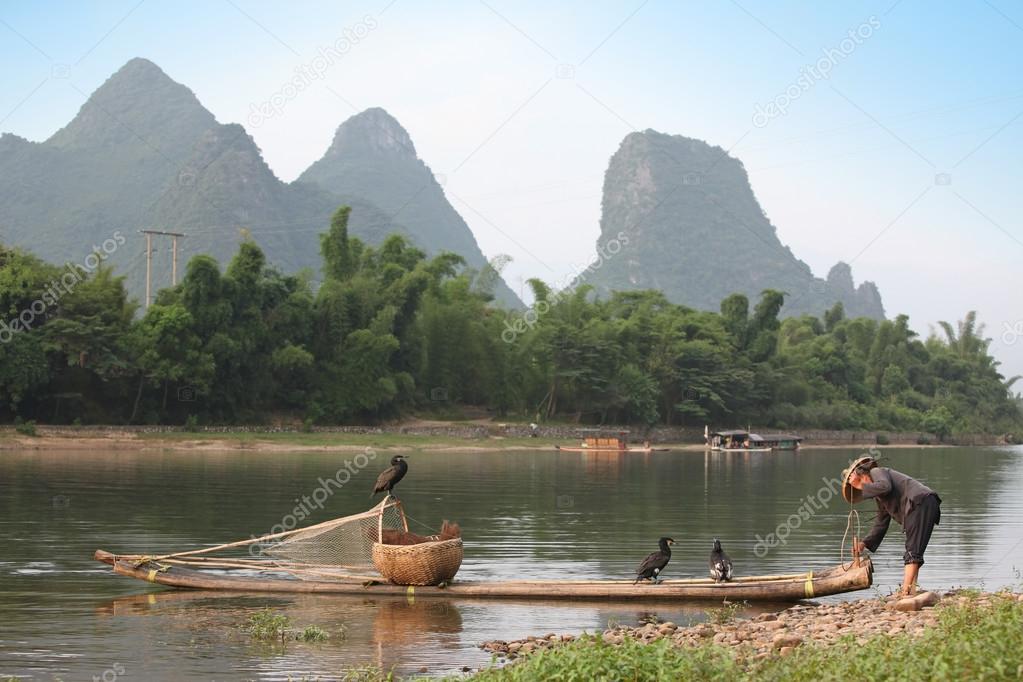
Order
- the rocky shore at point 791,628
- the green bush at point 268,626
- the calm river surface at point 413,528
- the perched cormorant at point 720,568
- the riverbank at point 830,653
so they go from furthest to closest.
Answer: the perched cormorant at point 720,568, the green bush at point 268,626, the calm river surface at point 413,528, the rocky shore at point 791,628, the riverbank at point 830,653

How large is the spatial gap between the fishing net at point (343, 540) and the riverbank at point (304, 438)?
106 ft

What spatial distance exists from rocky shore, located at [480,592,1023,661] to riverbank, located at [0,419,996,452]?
122 ft

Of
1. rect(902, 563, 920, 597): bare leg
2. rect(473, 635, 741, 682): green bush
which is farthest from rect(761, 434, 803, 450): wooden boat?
rect(473, 635, 741, 682): green bush

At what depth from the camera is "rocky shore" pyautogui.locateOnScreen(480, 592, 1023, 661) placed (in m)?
9.16

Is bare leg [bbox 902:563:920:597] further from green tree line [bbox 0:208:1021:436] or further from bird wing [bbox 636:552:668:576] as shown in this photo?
green tree line [bbox 0:208:1021:436]

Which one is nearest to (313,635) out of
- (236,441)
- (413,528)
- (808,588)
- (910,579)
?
(808,588)

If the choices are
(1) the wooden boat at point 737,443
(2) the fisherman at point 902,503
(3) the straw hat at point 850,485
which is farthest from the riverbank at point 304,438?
(2) the fisherman at point 902,503

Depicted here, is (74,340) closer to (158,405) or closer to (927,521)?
(158,405)

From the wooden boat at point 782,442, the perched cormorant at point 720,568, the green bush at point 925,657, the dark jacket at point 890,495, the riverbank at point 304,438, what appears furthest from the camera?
the wooden boat at point 782,442

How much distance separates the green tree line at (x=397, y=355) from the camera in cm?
4781

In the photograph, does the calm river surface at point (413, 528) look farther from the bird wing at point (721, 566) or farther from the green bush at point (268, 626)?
the bird wing at point (721, 566)

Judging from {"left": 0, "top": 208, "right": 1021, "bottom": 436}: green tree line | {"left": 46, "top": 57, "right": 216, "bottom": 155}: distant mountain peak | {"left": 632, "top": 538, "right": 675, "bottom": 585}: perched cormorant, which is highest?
{"left": 46, "top": 57, "right": 216, "bottom": 155}: distant mountain peak

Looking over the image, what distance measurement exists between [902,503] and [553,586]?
13.4 ft

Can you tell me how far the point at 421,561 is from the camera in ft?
43.3
